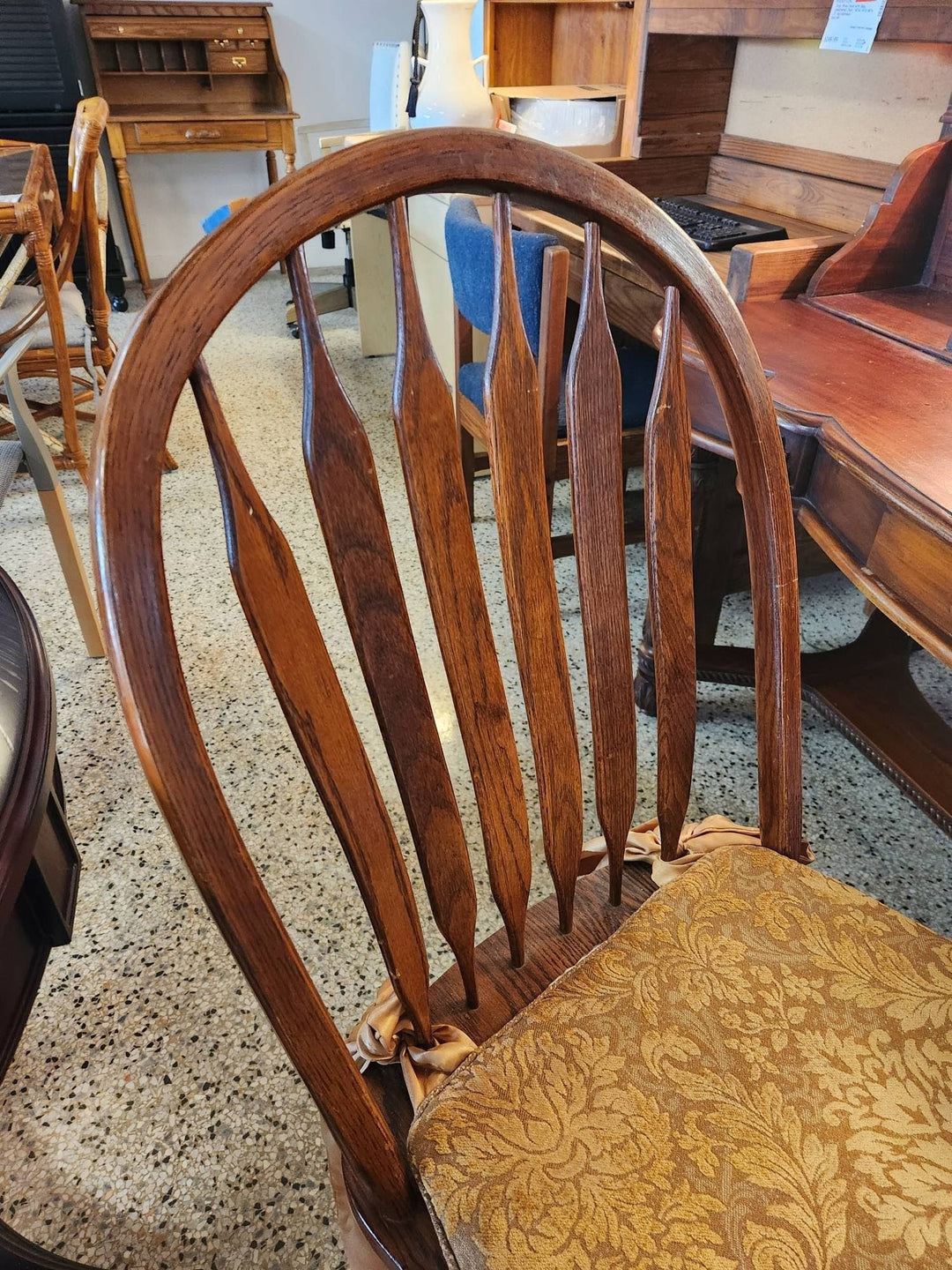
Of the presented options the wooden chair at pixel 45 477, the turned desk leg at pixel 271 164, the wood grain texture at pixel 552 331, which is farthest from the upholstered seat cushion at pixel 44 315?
the turned desk leg at pixel 271 164

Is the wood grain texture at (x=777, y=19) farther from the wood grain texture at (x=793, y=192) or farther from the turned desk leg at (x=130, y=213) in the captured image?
the turned desk leg at (x=130, y=213)

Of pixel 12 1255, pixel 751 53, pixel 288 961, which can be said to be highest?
pixel 751 53

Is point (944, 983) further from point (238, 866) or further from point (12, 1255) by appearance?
point (12, 1255)

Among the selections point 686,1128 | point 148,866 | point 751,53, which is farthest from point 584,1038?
point 751,53

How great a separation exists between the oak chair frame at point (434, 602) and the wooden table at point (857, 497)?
232 mm

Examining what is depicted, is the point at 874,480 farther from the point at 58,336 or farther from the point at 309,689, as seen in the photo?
the point at 58,336

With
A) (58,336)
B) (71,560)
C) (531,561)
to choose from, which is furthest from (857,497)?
(58,336)

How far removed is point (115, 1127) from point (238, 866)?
0.89 metres

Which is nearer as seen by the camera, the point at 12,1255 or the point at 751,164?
the point at 12,1255

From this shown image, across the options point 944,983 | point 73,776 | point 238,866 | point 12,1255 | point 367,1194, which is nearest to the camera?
point 238,866

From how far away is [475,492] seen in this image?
95.0 inches

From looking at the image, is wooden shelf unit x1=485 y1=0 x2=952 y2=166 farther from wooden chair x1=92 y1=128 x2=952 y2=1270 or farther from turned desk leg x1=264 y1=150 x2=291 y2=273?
turned desk leg x1=264 y1=150 x2=291 y2=273

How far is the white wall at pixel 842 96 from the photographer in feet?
4.56

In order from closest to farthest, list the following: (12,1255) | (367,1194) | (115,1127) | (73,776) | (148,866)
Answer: (367,1194) < (12,1255) < (115,1127) < (148,866) < (73,776)
